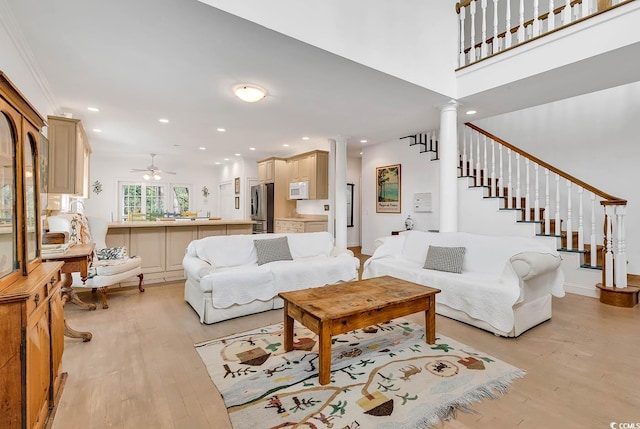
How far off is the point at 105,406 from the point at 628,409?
299cm

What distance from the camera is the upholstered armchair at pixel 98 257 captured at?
3.38 m

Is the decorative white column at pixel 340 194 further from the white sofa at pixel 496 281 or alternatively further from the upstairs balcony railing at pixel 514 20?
the upstairs balcony railing at pixel 514 20

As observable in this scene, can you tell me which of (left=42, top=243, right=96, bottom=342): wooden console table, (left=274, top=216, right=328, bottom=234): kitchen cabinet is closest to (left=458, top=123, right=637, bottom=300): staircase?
(left=274, top=216, right=328, bottom=234): kitchen cabinet

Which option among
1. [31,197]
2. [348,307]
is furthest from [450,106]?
[31,197]

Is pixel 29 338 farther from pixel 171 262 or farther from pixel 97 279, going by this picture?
pixel 171 262

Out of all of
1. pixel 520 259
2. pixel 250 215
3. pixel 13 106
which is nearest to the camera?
pixel 13 106

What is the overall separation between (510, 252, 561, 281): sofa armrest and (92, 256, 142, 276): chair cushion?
13.7ft

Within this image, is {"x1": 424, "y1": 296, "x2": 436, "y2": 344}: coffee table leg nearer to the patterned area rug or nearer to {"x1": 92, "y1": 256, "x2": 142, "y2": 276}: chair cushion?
the patterned area rug

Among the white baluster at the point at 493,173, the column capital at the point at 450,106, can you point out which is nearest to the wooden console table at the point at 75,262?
the column capital at the point at 450,106

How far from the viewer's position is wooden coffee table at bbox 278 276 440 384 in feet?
6.49

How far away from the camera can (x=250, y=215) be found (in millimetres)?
8531

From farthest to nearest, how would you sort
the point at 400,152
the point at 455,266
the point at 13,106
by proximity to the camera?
the point at 400,152, the point at 455,266, the point at 13,106

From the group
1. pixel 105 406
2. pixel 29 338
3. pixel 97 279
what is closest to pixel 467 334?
pixel 105 406

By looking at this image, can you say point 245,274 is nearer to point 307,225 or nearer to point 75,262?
point 75,262
